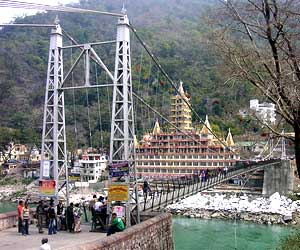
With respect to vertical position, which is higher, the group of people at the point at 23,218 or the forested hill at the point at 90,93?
the forested hill at the point at 90,93

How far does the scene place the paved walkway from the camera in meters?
7.67

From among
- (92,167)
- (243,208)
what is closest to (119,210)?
(243,208)

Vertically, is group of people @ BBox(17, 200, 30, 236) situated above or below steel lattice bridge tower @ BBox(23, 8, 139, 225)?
below

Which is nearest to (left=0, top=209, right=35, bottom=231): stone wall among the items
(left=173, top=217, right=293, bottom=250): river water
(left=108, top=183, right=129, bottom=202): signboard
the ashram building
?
(left=108, top=183, right=129, bottom=202): signboard

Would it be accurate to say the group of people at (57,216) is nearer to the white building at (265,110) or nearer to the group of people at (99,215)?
the group of people at (99,215)

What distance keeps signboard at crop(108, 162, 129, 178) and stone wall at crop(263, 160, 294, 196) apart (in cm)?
2896

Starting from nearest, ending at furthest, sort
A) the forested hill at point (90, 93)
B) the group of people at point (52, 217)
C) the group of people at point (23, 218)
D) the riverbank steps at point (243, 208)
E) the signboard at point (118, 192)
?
the group of people at point (23, 218) → the group of people at point (52, 217) → the signboard at point (118, 192) → the riverbank steps at point (243, 208) → the forested hill at point (90, 93)

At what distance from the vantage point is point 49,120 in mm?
11969

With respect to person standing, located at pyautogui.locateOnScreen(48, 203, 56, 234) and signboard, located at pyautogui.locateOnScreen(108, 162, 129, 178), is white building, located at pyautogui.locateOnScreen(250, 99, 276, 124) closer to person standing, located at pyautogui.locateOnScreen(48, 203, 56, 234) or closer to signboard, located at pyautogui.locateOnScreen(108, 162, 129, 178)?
signboard, located at pyautogui.locateOnScreen(108, 162, 129, 178)

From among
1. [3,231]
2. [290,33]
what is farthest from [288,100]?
[3,231]

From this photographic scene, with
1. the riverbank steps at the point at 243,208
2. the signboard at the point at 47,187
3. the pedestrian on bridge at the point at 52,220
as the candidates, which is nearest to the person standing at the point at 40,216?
the pedestrian on bridge at the point at 52,220

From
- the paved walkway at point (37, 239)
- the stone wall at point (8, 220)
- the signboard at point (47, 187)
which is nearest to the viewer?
the paved walkway at point (37, 239)

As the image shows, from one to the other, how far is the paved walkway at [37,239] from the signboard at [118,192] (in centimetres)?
74

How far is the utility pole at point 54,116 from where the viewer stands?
10594mm
